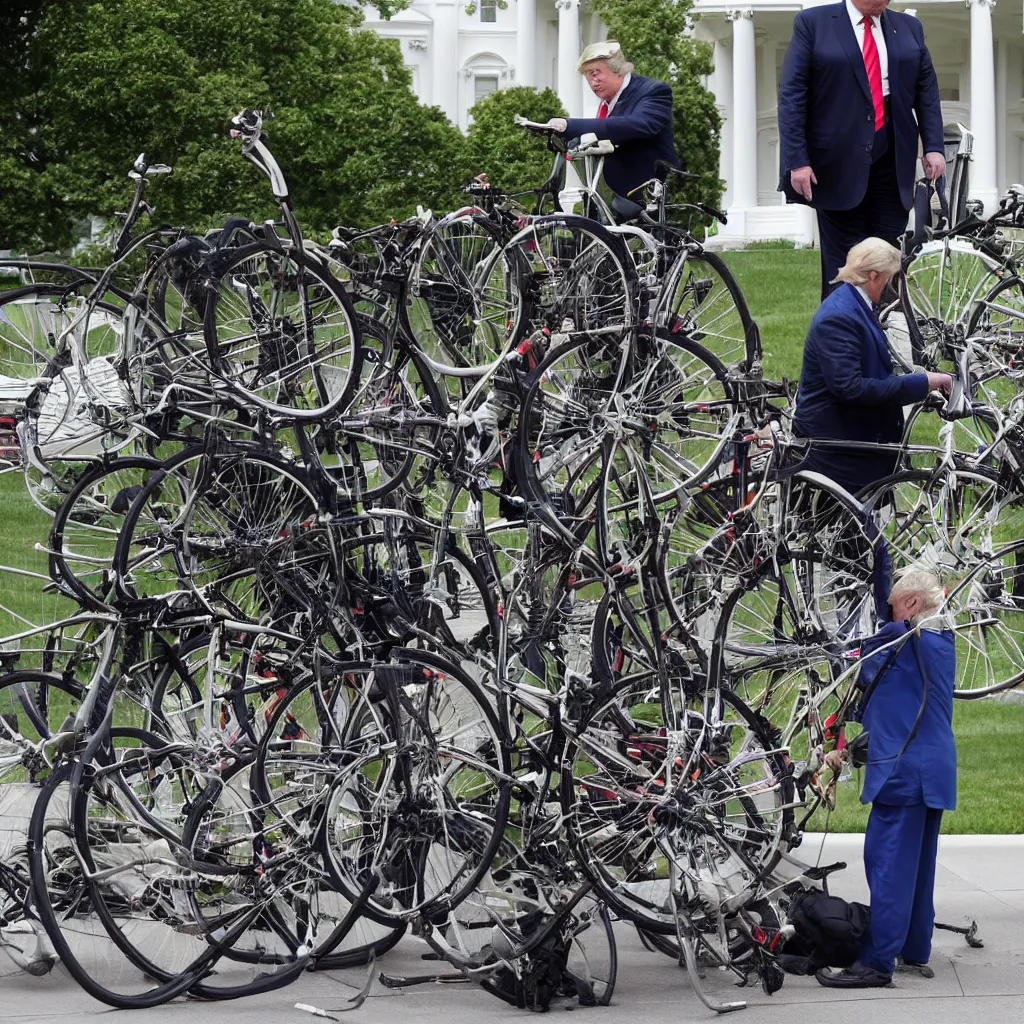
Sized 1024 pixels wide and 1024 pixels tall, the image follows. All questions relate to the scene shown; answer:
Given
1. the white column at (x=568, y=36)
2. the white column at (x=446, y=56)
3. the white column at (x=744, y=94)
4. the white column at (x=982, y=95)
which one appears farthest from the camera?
the white column at (x=446, y=56)

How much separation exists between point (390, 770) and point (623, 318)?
2368 millimetres

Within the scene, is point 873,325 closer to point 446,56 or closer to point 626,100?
point 626,100

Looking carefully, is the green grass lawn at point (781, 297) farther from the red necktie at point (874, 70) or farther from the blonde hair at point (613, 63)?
the blonde hair at point (613, 63)

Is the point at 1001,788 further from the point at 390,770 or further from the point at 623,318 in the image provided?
the point at 390,770

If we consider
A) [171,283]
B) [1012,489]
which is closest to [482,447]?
[171,283]

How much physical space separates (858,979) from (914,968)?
318 mm

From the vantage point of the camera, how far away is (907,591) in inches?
293

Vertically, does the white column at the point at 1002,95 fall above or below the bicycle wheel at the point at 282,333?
above

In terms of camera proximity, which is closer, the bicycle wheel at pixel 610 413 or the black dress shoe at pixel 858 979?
the black dress shoe at pixel 858 979

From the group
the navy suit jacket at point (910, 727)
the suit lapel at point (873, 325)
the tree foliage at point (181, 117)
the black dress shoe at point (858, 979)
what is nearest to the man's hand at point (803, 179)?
the suit lapel at point (873, 325)

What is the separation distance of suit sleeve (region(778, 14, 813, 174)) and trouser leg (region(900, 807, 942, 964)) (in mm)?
4201

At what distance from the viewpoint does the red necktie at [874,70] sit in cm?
1050

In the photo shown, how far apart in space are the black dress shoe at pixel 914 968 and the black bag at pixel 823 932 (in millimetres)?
244

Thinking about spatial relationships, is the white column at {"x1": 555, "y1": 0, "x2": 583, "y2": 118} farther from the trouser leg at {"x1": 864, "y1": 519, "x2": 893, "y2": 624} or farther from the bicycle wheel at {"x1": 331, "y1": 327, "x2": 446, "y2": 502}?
the bicycle wheel at {"x1": 331, "y1": 327, "x2": 446, "y2": 502}
